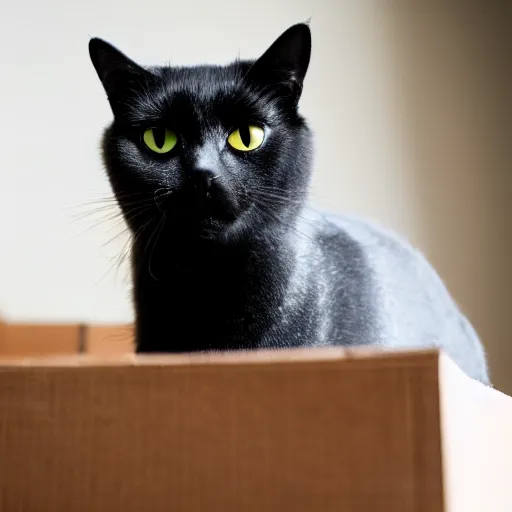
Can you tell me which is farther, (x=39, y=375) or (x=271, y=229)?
(x=271, y=229)

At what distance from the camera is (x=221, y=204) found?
2.35 feet

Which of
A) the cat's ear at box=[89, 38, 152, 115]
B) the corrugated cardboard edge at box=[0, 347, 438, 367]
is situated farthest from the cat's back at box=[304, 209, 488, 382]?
the corrugated cardboard edge at box=[0, 347, 438, 367]

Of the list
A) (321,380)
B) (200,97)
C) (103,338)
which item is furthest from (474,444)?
(103,338)

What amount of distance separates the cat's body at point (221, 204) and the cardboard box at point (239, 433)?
31 centimetres

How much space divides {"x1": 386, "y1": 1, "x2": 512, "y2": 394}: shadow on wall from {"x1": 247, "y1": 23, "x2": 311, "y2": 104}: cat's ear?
28.0 inches

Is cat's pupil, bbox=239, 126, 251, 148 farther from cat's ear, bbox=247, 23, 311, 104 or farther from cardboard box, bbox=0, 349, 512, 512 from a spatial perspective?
cardboard box, bbox=0, 349, 512, 512

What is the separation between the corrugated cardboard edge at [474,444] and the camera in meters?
0.39

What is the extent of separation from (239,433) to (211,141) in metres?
0.41

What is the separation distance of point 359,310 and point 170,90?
37 centimetres

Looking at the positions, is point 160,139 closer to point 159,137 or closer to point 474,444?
point 159,137

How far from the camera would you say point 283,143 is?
80 cm

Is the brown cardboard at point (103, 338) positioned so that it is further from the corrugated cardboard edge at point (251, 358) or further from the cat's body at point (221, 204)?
the corrugated cardboard edge at point (251, 358)

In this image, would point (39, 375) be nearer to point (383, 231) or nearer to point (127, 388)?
point (127, 388)

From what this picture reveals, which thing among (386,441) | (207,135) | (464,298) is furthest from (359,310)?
(464,298)
